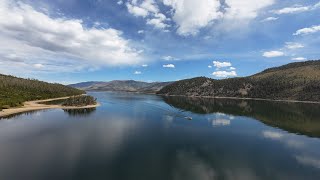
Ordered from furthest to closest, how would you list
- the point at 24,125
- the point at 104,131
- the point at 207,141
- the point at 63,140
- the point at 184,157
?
the point at 24,125
the point at 104,131
the point at 207,141
the point at 63,140
the point at 184,157

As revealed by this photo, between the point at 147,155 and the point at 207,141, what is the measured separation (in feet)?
77.1

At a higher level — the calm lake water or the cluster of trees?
the cluster of trees

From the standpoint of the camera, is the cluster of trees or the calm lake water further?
the cluster of trees

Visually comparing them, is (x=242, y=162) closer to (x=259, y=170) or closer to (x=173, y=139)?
(x=259, y=170)

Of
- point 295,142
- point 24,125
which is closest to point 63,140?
point 24,125

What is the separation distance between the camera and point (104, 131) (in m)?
86.8

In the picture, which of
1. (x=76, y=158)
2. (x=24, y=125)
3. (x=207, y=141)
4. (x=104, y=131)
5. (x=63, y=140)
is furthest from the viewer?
(x=24, y=125)

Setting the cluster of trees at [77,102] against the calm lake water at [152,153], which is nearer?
the calm lake water at [152,153]

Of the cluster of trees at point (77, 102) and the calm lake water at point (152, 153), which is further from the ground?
the cluster of trees at point (77, 102)

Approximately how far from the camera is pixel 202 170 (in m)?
48.8

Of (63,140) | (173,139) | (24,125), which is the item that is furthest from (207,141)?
(24,125)

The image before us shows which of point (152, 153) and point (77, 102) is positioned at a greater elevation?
point (77, 102)

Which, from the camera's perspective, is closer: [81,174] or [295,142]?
[81,174]

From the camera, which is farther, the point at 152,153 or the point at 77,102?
the point at 77,102
